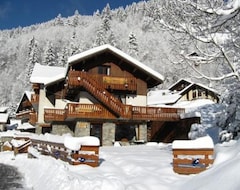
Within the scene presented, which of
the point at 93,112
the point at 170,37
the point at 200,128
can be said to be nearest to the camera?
the point at 170,37

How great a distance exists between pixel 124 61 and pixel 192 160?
21964 millimetres

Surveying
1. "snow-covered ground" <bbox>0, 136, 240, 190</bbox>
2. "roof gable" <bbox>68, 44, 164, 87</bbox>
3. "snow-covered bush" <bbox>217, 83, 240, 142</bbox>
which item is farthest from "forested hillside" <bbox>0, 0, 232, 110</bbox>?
"snow-covered ground" <bbox>0, 136, 240, 190</bbox>

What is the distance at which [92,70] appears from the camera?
1225 inches

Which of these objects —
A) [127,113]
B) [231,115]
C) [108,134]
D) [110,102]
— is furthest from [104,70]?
[231,115]

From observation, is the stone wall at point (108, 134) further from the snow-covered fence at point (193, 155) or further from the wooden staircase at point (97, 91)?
the snow-covered fence at point (193, 155)

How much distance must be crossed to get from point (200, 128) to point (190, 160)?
9632 millimetres

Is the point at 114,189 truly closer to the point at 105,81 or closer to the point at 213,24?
the point at 213,24

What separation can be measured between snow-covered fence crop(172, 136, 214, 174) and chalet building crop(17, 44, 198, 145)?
58.4 ft

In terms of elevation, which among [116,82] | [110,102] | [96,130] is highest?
[116,82]

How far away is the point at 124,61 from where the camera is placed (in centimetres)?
3148

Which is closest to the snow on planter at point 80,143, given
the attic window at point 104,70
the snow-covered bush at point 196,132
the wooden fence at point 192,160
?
the wooden fence at point 192,160

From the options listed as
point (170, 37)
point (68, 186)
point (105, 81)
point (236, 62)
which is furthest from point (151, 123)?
point (68, 186)

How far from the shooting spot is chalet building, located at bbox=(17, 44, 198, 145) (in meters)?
28.2

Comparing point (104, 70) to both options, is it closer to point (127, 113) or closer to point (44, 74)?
point (127, 113)
